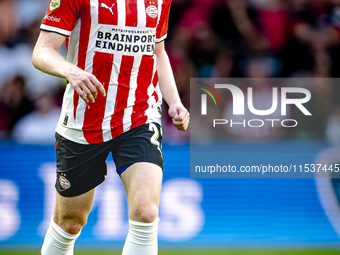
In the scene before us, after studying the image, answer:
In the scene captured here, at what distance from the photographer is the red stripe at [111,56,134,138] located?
2777 mm

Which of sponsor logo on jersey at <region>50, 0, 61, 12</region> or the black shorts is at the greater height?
sponsor logo on jersey at <region>50, 0, 61, 12</region>

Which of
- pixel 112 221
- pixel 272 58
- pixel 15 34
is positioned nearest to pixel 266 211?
pixel 112 221

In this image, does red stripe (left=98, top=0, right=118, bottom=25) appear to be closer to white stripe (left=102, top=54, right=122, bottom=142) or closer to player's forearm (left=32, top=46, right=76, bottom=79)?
white stripe (left=102, top=54, right=122, bottom=142)

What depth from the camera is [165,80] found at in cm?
299

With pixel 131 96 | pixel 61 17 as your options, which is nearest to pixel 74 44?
pixel 61 17

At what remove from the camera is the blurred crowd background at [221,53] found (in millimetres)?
5161

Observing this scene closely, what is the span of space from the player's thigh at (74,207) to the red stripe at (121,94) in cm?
42

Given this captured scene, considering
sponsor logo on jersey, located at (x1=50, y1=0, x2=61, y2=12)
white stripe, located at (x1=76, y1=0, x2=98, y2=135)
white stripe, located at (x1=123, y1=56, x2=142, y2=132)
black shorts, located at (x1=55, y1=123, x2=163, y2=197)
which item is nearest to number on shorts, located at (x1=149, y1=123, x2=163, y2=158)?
black shorts, located at (x1=55, y1=123, x2=163, y2=197)

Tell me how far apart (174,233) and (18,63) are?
2712 millimetres

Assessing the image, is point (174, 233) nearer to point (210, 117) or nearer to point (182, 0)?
point (210, 117)

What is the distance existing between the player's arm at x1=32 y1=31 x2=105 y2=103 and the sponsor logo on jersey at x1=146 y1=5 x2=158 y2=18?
1.74ft

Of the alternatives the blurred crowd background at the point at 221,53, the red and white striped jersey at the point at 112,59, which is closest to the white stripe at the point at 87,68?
the red and white striped jersey at the point at 112,59

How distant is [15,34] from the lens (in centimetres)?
601

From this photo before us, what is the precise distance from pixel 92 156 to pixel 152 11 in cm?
93
